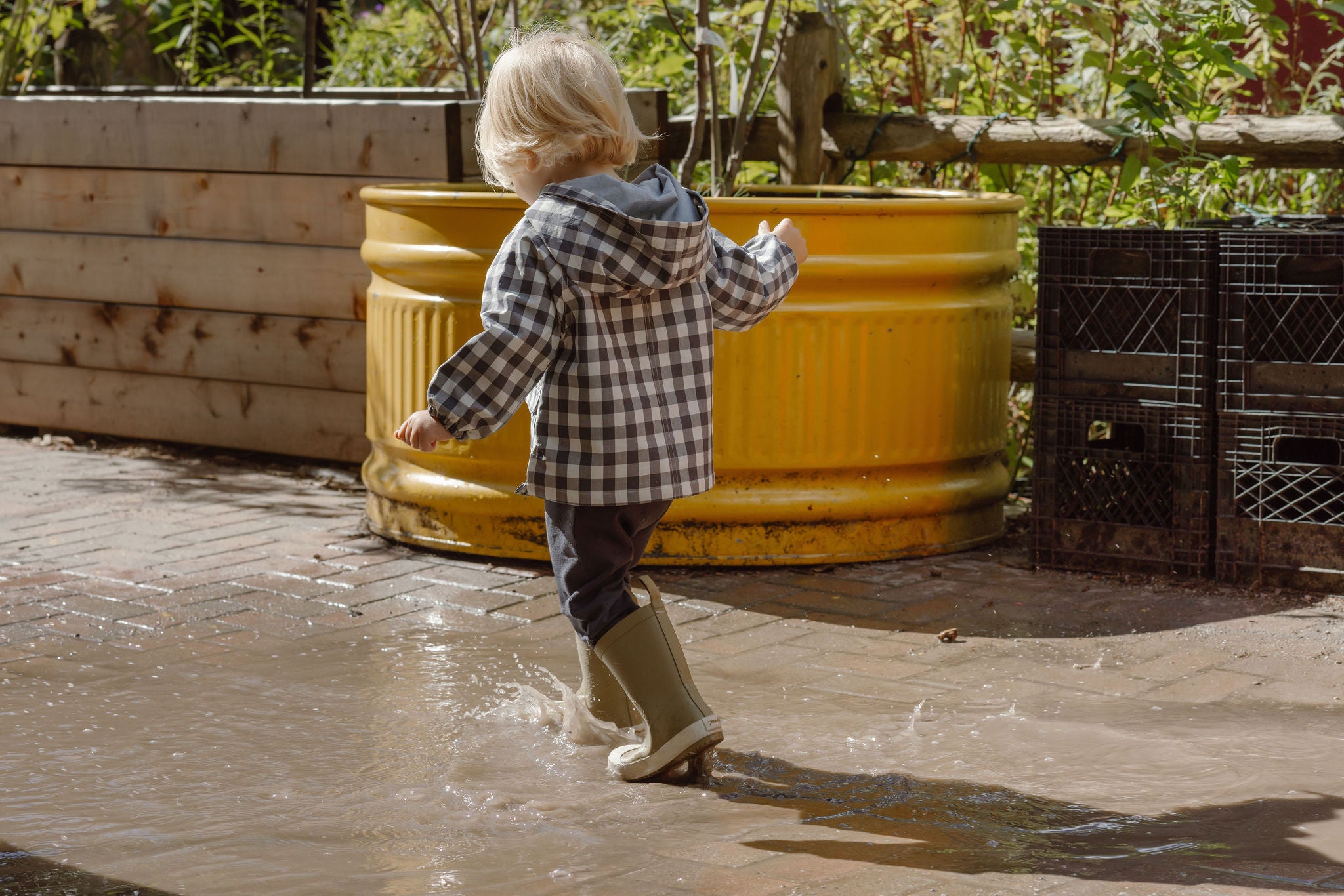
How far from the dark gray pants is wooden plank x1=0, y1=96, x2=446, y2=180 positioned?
102 inches

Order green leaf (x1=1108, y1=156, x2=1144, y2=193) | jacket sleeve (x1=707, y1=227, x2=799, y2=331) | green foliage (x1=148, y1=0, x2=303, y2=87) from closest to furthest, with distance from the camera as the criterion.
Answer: jacket sleeve (x1=707, y1=227, x2=799, y2=331) → green leaf (x1=1108, y1=156, x2=1144, y2=193) → green foliage (x1=148, y1=0, x2=303, y2=87)

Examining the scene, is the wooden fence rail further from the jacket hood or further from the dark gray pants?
the dark gray pants

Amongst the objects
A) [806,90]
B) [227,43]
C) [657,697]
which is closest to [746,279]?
[657,697]

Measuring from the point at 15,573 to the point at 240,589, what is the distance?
26.1 inches

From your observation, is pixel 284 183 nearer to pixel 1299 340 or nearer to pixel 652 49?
pixel 652 49

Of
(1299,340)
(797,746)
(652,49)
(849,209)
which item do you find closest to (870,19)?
(652,49)

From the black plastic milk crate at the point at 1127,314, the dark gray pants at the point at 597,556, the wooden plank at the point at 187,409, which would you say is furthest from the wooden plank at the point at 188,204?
the dark gray pants at the point at 597,556

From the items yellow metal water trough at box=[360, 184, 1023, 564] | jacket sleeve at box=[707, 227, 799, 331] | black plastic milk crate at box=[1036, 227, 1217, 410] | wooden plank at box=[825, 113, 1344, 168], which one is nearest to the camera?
jacket sleeve at box=[707, 227, 799, 331]

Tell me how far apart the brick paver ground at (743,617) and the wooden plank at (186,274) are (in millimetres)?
885

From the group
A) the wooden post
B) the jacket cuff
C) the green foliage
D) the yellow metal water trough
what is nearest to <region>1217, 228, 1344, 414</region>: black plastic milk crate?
the yellow metal water trough

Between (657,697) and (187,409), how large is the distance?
149 inches

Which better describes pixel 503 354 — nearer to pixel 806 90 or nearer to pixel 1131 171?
pixel 1131 171

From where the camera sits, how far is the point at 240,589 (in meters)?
4.04

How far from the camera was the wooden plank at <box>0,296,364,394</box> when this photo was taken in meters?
5.42
